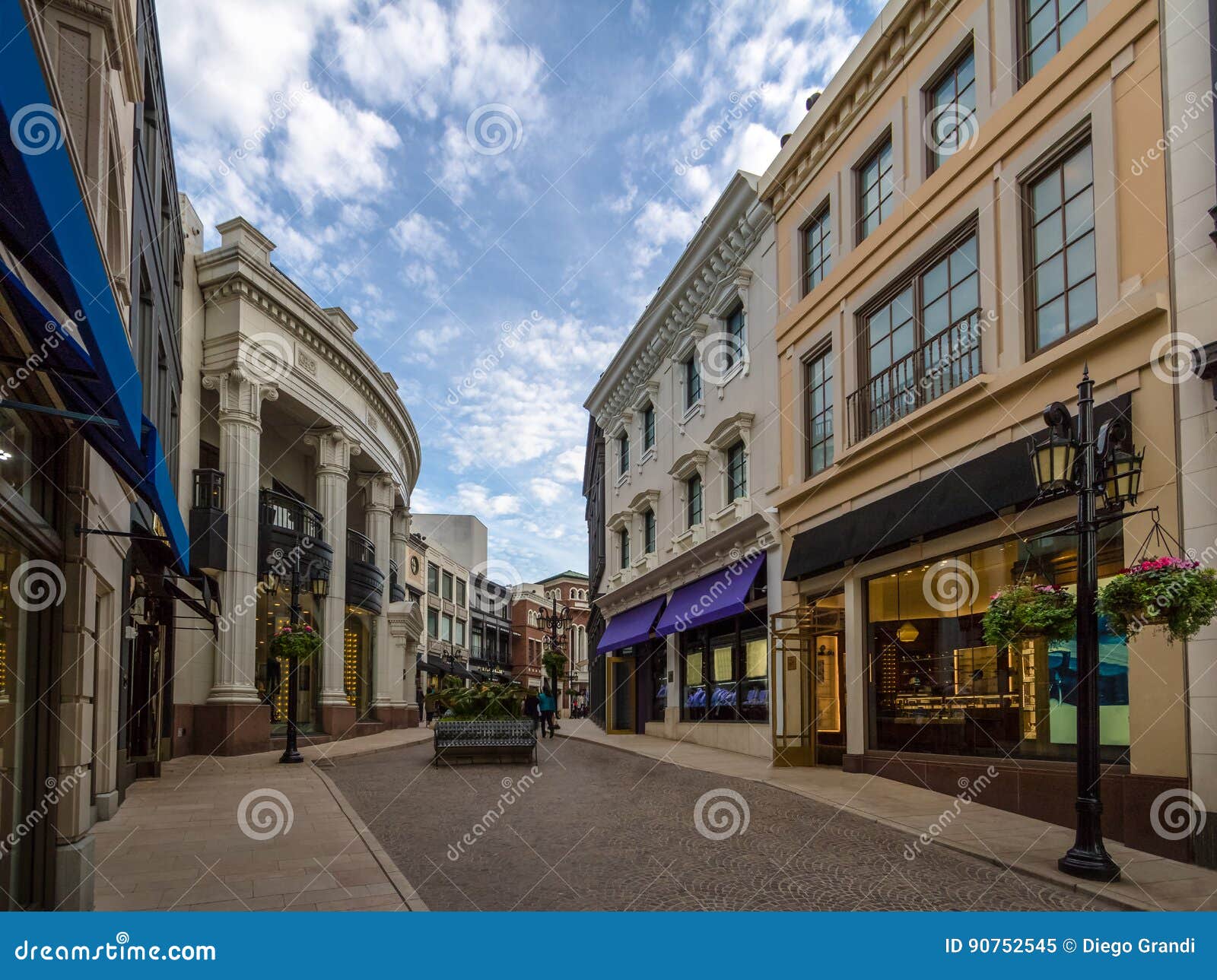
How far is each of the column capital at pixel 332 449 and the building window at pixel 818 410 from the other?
51.6 feet

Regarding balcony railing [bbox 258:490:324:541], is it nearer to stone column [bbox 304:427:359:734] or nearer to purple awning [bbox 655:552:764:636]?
stone column [bbox 304:427:359:734]

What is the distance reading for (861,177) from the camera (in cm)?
1622

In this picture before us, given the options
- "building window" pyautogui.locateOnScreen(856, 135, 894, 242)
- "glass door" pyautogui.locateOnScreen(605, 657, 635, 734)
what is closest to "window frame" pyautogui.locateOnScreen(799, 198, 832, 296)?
"building window" pyautogui.locateOnScreen(856, 135, 894, 242)

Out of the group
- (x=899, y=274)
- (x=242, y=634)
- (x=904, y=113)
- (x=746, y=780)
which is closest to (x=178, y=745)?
(x=242, y=634)

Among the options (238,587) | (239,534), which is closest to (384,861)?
(238,587)

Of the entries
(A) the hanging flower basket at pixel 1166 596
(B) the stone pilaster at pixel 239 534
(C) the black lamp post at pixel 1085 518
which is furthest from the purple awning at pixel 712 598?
(A) the hanging flower basket at pixel 1166 596

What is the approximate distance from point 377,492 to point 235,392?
36.0ft

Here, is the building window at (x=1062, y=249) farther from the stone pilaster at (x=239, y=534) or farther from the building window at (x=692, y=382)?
Answer: the stone pilaster at (x=239, y=534)

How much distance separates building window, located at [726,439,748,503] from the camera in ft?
67.6

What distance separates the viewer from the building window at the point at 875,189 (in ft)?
49.8

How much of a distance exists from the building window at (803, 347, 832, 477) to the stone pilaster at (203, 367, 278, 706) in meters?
13.3

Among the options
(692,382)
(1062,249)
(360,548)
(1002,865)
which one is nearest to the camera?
(1002,865)

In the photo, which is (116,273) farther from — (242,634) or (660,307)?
(660,307)

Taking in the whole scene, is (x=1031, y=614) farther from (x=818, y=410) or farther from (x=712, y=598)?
(x=712, y=598)
